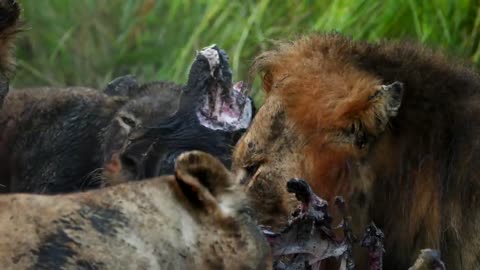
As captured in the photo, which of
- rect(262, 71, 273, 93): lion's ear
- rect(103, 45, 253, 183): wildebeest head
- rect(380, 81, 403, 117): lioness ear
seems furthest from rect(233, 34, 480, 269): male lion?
rect(103, 45, 253, 183): wildebeest head

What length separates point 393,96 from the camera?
2480 mm

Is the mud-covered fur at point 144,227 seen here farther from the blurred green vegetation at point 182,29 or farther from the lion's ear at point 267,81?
the blurred green vegetation at point 182,29

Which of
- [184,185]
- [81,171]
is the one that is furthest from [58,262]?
[81,171]

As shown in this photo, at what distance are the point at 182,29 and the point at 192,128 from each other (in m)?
3.87

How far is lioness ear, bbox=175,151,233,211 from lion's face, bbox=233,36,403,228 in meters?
0.99

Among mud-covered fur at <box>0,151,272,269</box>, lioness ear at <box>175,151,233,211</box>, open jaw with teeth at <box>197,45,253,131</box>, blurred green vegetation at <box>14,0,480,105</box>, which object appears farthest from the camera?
blurred green vegetation at <box>14,0,480,105</box>

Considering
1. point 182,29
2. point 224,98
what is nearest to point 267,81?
point 224,98

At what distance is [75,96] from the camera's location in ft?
13.3

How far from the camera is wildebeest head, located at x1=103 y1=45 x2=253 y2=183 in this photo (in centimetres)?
307

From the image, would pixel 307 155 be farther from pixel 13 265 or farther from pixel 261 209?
pixel 13 265

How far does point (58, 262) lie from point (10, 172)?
2.51m

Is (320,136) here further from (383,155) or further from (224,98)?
Result: (224,98)

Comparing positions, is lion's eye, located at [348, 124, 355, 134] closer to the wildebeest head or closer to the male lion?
the male lion

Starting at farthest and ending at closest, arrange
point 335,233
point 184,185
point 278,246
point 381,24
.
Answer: point 381,24 < point 335,233 < point 278,246 < point 184,185
